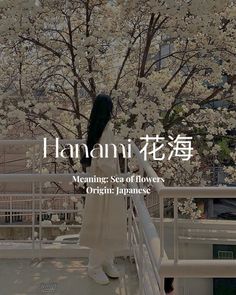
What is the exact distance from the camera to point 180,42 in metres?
5.73

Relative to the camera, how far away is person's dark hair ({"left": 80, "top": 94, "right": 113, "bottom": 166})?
2664 mm

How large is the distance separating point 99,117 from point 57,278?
119cm

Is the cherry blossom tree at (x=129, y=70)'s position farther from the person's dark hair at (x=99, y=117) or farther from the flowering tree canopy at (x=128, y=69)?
the person's dark hair at (x=99, y=117)

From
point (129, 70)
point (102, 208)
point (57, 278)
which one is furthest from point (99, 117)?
point (129, 70)

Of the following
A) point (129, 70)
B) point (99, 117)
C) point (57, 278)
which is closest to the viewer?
point (99, 117)

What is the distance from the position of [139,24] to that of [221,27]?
1.05m

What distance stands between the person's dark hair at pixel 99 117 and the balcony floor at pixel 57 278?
0.92 m

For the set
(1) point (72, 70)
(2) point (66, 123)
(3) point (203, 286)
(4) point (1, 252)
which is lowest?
(3) point (203, 286)

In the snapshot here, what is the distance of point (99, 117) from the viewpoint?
8.79 ft

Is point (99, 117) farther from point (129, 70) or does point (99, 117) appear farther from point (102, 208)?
point (129, 70)

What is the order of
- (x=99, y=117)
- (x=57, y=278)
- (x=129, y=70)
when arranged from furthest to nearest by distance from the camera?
1. (x=129, y=70)
2. (x=57, y=278)
3. (x=99, y=117)

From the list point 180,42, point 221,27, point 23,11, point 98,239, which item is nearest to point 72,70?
point 23,11

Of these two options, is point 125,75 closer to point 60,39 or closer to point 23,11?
point 60,39

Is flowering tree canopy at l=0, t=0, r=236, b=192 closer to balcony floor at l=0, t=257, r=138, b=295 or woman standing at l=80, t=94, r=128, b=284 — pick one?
balcony floor at l=0, t=257, r=138, b=295
